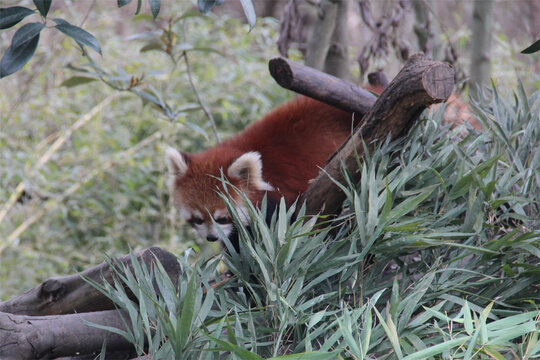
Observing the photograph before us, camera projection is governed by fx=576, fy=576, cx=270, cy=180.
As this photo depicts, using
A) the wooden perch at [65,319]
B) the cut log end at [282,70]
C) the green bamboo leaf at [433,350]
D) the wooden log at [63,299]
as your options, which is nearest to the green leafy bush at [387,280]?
the green bamboo leaf at [433,350]

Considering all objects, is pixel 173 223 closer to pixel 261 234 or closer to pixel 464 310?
pixel 261 234

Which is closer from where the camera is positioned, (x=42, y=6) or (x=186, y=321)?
(x=186, y=321)

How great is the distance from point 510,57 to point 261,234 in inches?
176

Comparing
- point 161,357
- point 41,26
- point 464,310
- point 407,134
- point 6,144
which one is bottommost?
point 6,144

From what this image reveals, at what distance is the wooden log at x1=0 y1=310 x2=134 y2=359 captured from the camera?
1.48m

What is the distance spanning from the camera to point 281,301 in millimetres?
1336

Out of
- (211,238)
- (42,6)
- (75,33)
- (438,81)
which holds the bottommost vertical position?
(211,238)

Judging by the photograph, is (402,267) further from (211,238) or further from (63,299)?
(63,299)

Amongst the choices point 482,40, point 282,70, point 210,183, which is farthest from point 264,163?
point 482,40

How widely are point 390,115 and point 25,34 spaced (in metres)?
0.98

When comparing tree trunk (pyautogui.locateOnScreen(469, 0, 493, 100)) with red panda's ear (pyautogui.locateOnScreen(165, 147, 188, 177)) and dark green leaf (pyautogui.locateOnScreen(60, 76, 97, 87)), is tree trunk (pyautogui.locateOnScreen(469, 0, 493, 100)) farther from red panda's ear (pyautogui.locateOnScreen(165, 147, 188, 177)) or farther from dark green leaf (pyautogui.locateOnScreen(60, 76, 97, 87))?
dark green leaf (pyautogui.locateOnScreen(60, 76, 97, 87))

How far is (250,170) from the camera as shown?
211cm

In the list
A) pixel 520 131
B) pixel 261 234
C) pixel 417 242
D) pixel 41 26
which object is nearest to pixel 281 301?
pixel 261 234

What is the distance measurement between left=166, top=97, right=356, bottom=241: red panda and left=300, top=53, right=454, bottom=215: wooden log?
0.34m
